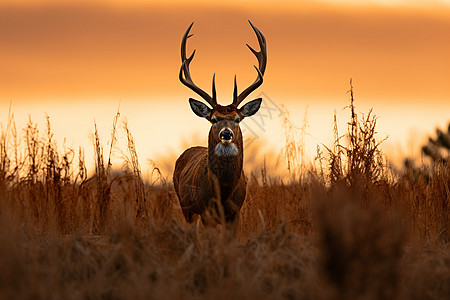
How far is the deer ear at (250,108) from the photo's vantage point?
9062 mm

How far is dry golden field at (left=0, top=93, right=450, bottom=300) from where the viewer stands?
4086 mm

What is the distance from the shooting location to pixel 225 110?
8.46m

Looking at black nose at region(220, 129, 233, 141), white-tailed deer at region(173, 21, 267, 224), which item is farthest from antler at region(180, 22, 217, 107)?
black nose at region(220, 129, 233, 141)

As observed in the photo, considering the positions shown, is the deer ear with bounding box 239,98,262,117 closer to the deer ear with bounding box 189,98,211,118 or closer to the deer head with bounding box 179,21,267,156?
the deer head with bounding box 179,21,267,156

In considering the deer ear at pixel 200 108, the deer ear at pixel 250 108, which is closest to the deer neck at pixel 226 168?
the deer ear at pixel 200 108

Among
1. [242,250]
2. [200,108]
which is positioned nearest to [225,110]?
[200,108]

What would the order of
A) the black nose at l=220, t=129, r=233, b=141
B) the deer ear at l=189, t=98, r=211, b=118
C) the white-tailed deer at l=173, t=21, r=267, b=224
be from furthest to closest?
1. the deer ear at l=189, t=98, r=211, b=118
2. the white-tailed deer at l=173, t=21, r=267, b=224
3. the black nose at l=220, t=129, r=233, b=141

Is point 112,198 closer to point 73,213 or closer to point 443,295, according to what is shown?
point 73,213

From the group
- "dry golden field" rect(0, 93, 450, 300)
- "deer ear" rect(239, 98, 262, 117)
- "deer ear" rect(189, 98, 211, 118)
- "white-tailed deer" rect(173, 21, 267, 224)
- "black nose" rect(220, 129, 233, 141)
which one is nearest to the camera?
"dry golden field" rect(0, 93, 450, 300)

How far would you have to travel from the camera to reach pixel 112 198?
29.2 ft

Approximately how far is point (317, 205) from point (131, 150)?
4901 millimetres

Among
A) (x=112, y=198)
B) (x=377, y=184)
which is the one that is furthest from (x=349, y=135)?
(x=112, y=198)

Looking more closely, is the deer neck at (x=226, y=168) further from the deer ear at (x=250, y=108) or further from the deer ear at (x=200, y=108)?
the deer ear at (x=250, y=108)

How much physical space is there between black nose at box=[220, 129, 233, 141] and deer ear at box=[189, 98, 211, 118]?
1109 millimetres
